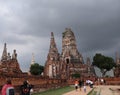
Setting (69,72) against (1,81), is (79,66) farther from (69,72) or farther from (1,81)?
(1,81)

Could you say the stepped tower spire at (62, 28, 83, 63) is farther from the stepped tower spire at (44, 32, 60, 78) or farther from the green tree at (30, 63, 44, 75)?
the green tree at (30, 63, 44, 75)

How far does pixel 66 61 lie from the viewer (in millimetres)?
112938

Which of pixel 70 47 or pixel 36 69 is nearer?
pixel 36 69

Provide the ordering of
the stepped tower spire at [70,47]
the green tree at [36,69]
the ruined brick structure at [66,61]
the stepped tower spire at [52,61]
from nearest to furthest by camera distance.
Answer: the stepped tower spire at [52,61], the ruined brick structure at [66,61], the green tree at [36,69], the stepped tower spire at [70,47]

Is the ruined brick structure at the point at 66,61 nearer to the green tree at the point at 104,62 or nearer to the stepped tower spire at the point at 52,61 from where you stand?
the stepped tower spire at the point at 52,61

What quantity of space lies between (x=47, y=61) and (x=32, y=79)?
7168cm

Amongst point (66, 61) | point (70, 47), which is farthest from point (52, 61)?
point (70, 47)

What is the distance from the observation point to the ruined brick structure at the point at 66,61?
104000mm

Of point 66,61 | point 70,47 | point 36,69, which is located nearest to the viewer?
point 36,69

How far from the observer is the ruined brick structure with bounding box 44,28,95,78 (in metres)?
104

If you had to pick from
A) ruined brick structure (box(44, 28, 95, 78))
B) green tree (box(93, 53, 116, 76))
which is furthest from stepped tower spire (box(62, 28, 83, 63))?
green tree (box(93, 53, 116, 76))

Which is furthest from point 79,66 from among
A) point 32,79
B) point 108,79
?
point 32,79

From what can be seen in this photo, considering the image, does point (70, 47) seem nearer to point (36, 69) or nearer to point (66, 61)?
point (66, 61)

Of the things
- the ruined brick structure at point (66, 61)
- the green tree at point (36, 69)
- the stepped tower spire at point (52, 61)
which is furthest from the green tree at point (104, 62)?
the green tree at point (36, 69)
